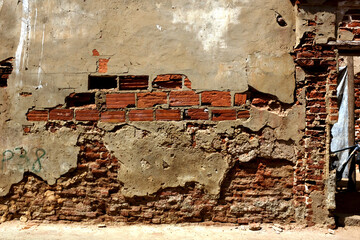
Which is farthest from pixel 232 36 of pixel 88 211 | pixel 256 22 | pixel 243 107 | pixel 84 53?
pixel 88 211

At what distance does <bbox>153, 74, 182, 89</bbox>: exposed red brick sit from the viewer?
2945mm

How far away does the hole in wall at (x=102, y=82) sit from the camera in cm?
301

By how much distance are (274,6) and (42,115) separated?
102 inches

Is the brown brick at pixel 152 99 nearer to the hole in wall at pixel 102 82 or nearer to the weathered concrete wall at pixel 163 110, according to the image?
the weathered concrete wall at pixel 163 110

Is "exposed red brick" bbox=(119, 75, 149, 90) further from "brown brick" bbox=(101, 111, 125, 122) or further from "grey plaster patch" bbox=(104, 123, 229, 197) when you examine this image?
"grey plaster patch" bbox=(104, 123, 229, 197)

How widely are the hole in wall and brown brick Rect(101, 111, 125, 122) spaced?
0.94ft

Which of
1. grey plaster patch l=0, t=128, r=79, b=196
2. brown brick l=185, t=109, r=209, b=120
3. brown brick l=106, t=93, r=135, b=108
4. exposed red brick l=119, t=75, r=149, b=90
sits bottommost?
grey plaster patch l=0, t=128, r=79, b=196

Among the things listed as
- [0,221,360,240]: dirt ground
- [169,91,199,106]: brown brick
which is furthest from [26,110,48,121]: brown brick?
[169,91,199,106]: brown brick

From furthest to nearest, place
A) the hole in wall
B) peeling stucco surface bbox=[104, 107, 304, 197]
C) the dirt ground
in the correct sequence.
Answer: the hole in wall, peeling stucco surface bbox=[104, 107, 304, 197], the dirt ground

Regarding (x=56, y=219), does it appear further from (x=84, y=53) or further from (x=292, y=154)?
(x=292, y=154)

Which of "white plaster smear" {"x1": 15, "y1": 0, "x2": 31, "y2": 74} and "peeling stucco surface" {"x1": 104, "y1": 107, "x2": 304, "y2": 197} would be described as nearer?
"peeling stucco surface" {"x1": 104, "y1": 107, "x2": 304, "y2": 197}

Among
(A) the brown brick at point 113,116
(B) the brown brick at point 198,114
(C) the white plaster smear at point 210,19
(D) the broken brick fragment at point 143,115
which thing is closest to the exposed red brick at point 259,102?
(B) the brown brick at point 198,114

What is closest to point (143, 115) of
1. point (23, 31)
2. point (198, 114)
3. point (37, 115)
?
point (198, 114)

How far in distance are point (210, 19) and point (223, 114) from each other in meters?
0.96
